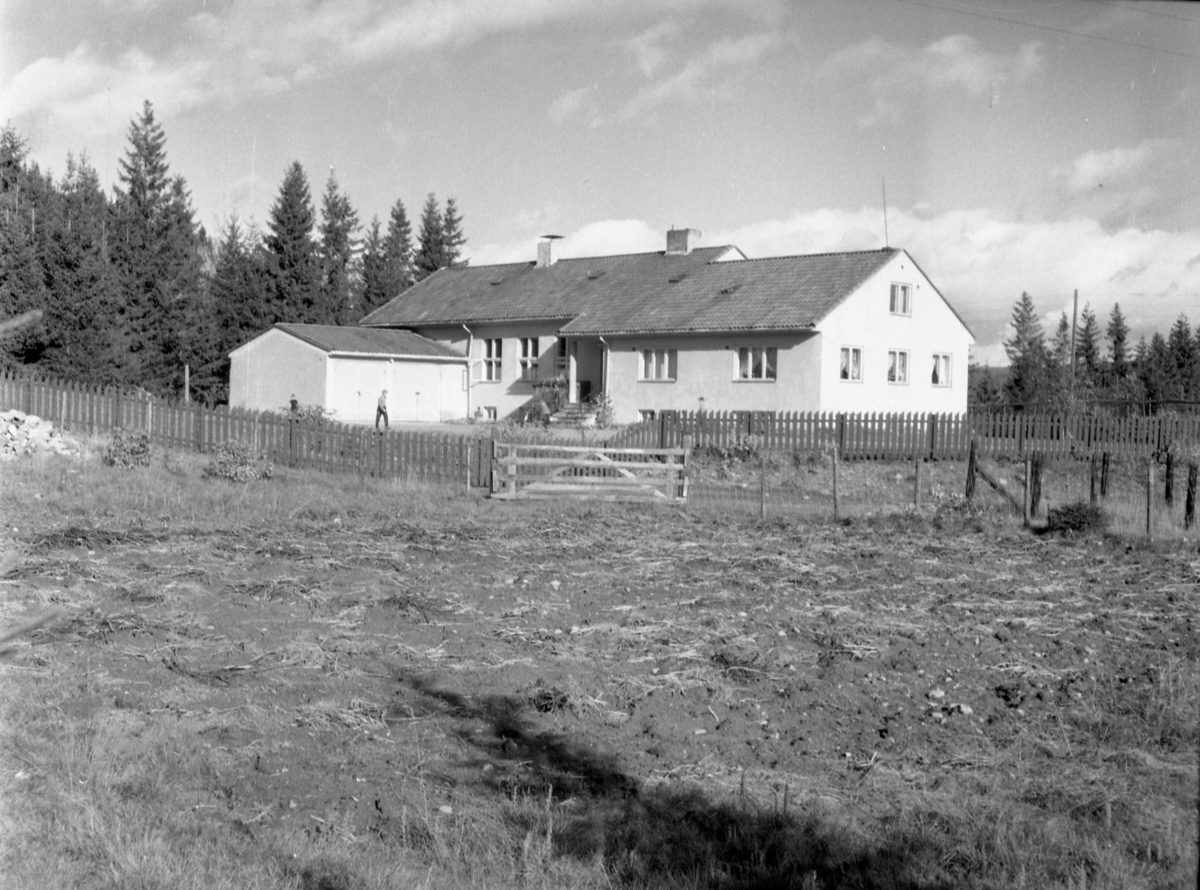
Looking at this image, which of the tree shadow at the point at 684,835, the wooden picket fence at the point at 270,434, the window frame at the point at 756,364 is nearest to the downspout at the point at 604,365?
the window frame at the point at 756,364

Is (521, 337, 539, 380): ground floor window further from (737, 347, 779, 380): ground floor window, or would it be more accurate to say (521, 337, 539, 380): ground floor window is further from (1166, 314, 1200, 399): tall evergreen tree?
(1166, 314, 1200, 399): tall evergreen tree

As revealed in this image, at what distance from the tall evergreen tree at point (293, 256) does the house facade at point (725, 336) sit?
1674 centimetres

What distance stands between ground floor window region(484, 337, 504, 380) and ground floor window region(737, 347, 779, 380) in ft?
38.2

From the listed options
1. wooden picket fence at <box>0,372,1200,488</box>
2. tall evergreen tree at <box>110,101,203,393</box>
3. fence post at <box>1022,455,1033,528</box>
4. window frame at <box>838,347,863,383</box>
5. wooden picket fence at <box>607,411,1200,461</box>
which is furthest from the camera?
tall evergreen tree at <box>110,101,203,393</box>

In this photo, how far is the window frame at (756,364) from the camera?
3634cm

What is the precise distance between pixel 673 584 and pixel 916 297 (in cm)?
2794

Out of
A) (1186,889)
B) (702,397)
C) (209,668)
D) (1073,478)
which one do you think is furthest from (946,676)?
(702,397)

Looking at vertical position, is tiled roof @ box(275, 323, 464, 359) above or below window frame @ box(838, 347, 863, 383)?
above

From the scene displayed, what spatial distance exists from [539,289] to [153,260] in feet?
72.3

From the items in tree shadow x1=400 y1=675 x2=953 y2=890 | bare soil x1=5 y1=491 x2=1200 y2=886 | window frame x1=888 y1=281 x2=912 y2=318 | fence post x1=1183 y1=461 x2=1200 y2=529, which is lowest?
tree shadow x1=400 y1=675 x2=953 y2=890

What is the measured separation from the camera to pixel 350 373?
140ft

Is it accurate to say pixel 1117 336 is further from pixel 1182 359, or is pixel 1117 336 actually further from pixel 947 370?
pixel 947 370

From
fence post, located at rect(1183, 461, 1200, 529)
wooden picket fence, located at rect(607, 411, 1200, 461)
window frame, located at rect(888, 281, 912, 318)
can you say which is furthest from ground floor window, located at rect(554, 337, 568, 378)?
fence post, located at rect(1183, 461, 1200, 529)

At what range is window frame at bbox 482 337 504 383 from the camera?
45.5 metres
